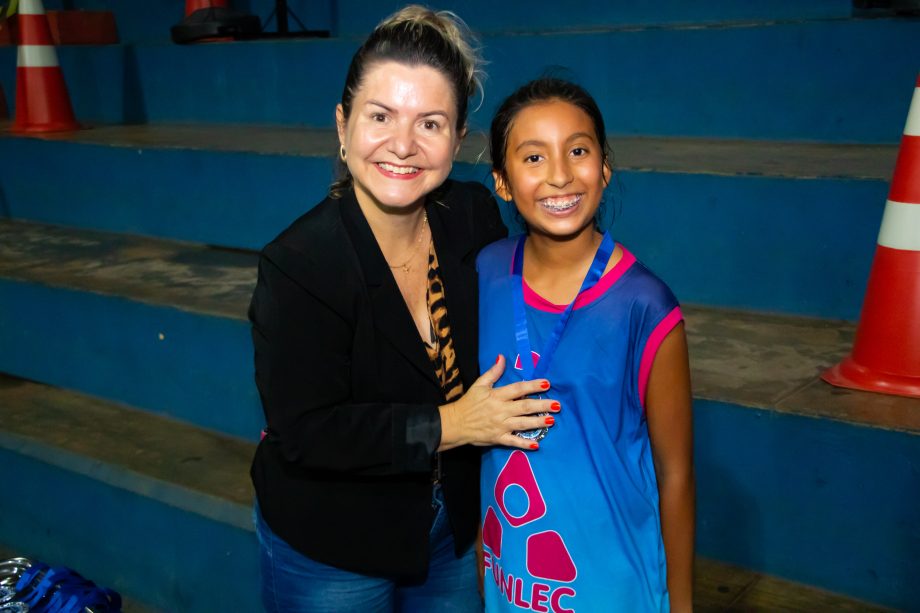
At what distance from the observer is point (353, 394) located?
1.52 meters

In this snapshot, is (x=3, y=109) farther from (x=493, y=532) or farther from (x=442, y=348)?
(x=493, y=532)

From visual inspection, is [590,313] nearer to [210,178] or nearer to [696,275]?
[696,275]

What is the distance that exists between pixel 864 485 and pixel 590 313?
32.5 inches

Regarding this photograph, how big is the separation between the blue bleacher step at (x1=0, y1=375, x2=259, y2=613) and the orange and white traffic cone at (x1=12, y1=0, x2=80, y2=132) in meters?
1.81

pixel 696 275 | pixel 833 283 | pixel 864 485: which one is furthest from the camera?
pixel 696 275

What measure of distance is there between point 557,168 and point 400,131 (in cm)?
25

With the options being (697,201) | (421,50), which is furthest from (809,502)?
(421,50)

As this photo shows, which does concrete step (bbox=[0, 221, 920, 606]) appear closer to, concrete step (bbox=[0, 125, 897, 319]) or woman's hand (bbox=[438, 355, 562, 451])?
concrete step (bbox=[0, 125, 897, 319])

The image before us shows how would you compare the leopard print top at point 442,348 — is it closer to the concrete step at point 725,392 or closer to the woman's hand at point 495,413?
the woman's hand at point 495,413

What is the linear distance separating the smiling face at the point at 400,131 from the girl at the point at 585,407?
12cm

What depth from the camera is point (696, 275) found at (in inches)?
101

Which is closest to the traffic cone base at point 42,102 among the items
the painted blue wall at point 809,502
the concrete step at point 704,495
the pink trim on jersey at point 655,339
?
the concrete step at point 704,495

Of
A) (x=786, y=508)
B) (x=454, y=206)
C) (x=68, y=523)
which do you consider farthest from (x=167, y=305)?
(x=786, y=508)

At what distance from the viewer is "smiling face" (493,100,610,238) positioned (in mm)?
1416
